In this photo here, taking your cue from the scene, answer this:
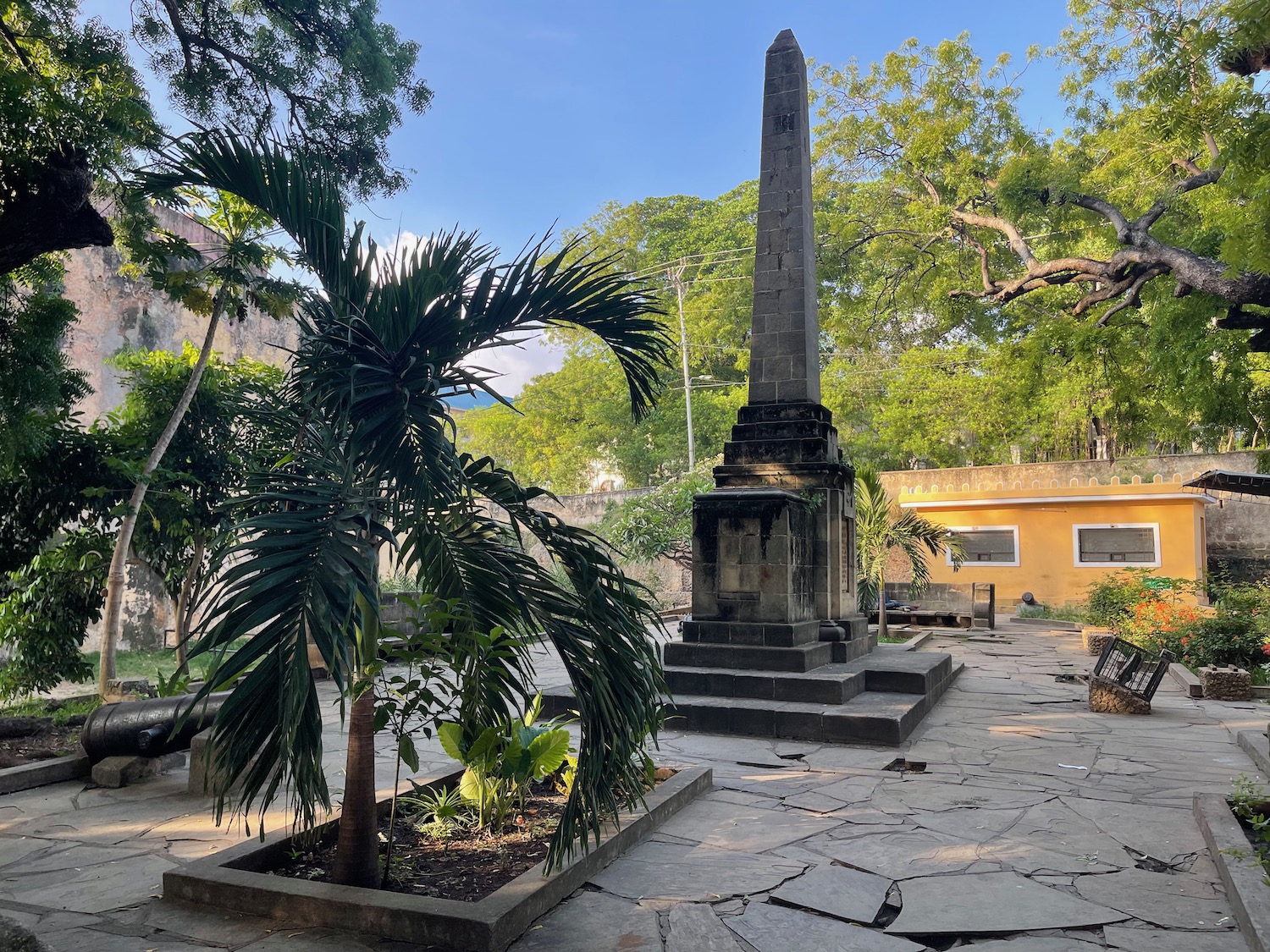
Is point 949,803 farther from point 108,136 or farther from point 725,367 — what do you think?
point 725,367

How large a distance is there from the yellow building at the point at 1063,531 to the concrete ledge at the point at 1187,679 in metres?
8.67

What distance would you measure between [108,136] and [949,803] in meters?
6.50

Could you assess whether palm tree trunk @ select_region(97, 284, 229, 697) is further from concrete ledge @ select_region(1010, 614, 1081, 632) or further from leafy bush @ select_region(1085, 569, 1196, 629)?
concrete ledge @ select_region(1010, 614, 1081, 632)

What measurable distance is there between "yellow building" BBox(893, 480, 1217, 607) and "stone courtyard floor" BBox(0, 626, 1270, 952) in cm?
1327

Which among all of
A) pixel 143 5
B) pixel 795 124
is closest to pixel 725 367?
pixel 795 124

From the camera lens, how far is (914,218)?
15578 mm

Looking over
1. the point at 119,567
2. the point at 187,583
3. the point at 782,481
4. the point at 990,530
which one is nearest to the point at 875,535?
the point at 782,481

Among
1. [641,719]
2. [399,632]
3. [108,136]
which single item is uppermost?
[108,136]

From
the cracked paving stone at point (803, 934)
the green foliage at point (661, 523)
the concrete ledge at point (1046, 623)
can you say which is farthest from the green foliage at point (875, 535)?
the cracked paving stone at point (803, 934)

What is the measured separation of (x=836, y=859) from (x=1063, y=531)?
17823 millimetres

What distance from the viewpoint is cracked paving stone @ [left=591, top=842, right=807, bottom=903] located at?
3.83m

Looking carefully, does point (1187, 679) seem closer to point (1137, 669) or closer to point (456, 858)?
point (1137, 669)

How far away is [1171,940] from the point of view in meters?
3.35

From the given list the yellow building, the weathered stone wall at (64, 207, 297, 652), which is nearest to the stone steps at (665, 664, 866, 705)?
the weathered stone wall at (64, 207, 297, 652)
